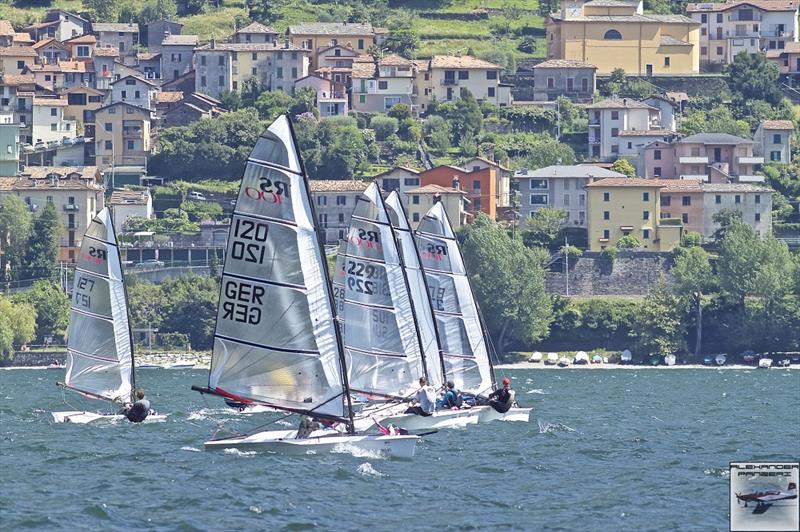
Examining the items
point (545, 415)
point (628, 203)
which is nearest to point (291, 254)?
point (545, 415)

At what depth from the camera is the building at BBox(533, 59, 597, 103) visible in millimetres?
163875

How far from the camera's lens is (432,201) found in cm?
13362

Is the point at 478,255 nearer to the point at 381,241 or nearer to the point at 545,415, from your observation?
the point at 545,415

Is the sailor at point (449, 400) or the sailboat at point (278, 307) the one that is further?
the sailor at point (449, 400)

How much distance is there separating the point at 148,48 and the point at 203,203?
40.9 metres

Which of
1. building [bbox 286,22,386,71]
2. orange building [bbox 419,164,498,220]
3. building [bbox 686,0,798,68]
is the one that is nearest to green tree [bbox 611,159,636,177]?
orange building [bbox 419,164,498,220]

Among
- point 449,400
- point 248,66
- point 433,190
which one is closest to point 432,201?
point 433,190

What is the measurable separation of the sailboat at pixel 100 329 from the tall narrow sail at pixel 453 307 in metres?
9.49

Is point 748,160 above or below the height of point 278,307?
below

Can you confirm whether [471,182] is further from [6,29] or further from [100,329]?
[100,329]

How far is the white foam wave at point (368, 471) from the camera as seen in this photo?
47062 millimetres

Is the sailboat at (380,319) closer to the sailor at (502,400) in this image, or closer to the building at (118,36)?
the sailor at (502,400)

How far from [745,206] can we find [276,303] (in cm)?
9187

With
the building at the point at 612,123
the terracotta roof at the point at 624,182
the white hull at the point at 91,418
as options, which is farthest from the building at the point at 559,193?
the white hull at the point at 91,418
